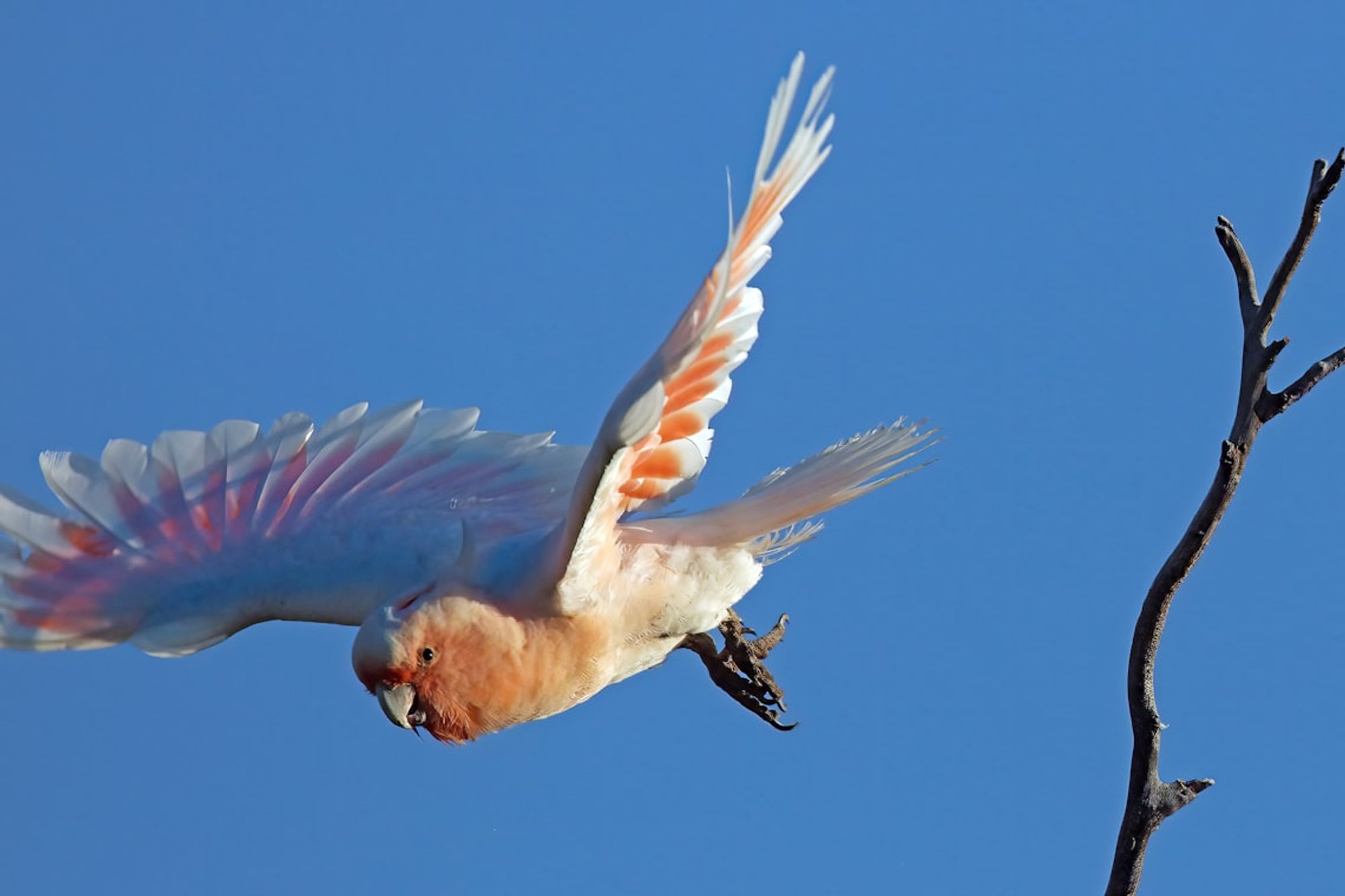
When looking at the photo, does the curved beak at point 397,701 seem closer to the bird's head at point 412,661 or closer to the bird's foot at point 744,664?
the bird's head at point 412,661

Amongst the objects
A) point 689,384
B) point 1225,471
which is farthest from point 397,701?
point 1225,471

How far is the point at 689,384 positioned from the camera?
434 centimetres

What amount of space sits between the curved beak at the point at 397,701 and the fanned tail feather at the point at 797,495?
73 centimetres

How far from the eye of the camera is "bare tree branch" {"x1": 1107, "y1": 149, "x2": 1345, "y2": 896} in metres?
3.68

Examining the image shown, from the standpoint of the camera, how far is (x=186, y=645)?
4902 millimetres

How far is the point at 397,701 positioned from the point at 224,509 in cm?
112

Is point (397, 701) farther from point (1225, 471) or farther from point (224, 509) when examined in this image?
point (1225, 471)

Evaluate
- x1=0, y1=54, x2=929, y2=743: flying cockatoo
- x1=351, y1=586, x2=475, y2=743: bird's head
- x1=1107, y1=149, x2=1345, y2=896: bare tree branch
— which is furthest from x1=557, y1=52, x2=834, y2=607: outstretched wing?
x1=1107, y1=149, x2=1345, y2=896: bare tree branch

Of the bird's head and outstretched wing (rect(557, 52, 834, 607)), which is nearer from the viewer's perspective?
outstretched wing (rect(557, 52, 834, 607))

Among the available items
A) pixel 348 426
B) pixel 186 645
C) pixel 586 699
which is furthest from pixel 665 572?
pixel 186 645

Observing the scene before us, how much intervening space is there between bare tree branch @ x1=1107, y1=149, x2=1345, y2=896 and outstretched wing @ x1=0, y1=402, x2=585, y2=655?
165 centimetres

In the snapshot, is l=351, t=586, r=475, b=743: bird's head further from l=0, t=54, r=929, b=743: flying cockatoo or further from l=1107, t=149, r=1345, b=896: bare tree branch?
l=1107, t=149, r=1345, b=896: bare tree branch

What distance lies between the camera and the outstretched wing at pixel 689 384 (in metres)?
3.43

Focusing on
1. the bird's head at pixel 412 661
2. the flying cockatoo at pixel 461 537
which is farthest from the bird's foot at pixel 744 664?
the bird's head at pixel 412 661
